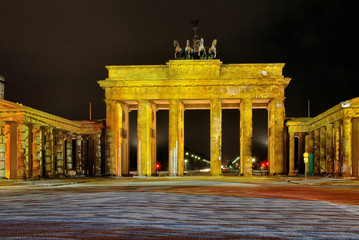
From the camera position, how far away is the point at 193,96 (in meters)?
53.0

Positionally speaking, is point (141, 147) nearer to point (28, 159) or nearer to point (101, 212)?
point (28, 159)

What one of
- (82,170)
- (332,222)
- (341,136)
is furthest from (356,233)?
(82,170)

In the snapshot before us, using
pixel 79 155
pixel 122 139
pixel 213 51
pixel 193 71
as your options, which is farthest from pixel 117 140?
pixel 213 51

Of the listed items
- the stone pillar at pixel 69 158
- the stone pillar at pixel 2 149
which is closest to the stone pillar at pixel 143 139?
the stone pillar at pixel 69 158

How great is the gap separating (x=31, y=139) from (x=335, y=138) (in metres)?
29.8

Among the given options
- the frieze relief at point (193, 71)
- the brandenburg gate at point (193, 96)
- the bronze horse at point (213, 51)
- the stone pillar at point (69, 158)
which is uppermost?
the bronze horse at point (213, 51)

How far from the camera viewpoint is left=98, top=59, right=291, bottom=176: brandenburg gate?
5241 centimetres

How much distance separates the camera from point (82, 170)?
2267 inches

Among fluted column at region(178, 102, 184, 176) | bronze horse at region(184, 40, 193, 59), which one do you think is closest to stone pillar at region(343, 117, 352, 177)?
fluted column at region(178, 102, 184, 176)

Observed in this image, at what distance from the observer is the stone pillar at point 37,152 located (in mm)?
44438

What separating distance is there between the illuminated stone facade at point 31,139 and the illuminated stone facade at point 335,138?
1036 inches

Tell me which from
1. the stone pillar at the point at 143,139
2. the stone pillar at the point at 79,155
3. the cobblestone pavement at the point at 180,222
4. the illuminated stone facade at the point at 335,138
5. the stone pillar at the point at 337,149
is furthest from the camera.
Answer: the stone pillar at the point at 79,155

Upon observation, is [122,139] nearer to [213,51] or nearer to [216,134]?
[216,134]

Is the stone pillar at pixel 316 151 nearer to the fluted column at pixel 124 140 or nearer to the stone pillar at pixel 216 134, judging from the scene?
the stone pillar at pixel 216 134
